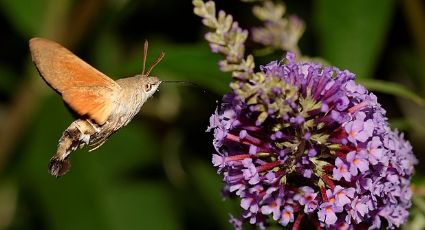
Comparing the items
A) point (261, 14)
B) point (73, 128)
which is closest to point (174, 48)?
point (261, 14)

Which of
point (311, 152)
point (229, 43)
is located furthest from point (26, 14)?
point (311, 152)

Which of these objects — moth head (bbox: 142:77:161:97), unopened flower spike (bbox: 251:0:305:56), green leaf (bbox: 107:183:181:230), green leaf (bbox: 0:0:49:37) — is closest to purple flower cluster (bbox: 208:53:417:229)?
moth head (bbox: 142:77:161:97)

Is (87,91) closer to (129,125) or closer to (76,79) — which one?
(76,79)

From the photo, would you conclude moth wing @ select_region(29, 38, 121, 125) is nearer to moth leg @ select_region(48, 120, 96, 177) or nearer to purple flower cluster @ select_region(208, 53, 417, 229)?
moth leg @ select_region(48, 120, 96, 177)

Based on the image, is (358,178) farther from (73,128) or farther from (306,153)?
(73,128)

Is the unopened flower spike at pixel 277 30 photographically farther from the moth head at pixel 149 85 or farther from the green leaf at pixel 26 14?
the green leaf at pixel 26 14

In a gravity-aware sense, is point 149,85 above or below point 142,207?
above

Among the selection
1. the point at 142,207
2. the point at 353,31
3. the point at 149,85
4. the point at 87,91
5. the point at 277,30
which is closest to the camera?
the point at 87,91

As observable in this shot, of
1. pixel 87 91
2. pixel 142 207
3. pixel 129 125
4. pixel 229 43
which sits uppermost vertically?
pixel 229 43
